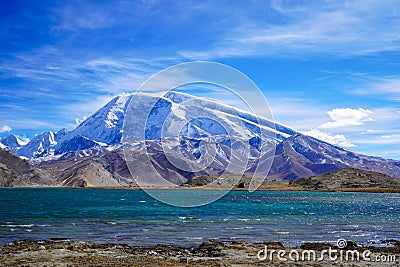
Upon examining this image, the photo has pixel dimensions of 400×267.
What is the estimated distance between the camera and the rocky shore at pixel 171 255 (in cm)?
3188

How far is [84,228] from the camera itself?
58.6 m

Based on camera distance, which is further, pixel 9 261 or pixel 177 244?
→ pixel 177 244

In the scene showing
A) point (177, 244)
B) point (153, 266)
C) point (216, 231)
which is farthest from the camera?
point (216, 231)

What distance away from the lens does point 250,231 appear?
56.5 m

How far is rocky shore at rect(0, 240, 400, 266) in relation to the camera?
31.9 meters

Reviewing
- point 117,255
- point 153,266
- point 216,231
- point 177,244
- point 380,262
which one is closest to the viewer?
point 153,266

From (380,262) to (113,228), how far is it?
36947 mm

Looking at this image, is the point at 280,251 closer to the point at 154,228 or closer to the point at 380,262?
the point at 380,262

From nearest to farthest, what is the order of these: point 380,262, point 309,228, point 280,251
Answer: point 380,262, point 280,251, point 309,228

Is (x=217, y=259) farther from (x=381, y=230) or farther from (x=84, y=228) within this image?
(x=381, y=230)

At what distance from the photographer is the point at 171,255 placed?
35.8 m

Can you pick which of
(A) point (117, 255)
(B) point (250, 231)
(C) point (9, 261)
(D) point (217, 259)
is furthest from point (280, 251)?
(C) point (9, 261)

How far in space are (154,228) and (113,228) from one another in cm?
577

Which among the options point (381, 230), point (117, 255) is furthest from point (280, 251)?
point (381, 230)
